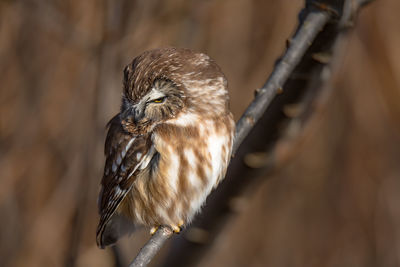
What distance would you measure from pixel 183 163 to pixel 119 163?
0.44 meters

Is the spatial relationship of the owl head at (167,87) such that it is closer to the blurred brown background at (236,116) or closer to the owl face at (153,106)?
the owl face at (153,106)

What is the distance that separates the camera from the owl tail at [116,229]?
3.91 meters

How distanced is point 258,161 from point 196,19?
129 cm

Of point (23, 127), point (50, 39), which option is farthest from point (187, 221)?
point (50, 39)

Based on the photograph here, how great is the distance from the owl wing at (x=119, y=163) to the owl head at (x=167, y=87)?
0.09 m

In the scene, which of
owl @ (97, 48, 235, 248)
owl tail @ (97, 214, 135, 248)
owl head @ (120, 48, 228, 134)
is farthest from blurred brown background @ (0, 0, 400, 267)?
owl head @ (120, 48, 228, 134)

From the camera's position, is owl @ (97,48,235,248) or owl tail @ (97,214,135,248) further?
owl tail @ (97,214,135,248)

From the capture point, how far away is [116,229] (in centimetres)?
394

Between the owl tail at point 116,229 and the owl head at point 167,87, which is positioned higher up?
the owl head at point 167,87

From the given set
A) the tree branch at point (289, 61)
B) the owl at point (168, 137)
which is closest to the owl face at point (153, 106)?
the owl at point (168, 137)

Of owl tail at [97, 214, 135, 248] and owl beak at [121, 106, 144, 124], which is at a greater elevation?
owl beak at [121, 106, 144, 124]

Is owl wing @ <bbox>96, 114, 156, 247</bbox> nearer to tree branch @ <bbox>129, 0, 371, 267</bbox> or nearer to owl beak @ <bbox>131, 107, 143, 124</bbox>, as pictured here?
owl beak @ <bbox>131, 107, 143, 124</bbox>

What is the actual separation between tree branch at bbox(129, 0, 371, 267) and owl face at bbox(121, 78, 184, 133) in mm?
462

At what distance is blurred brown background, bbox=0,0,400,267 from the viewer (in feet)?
13.3
